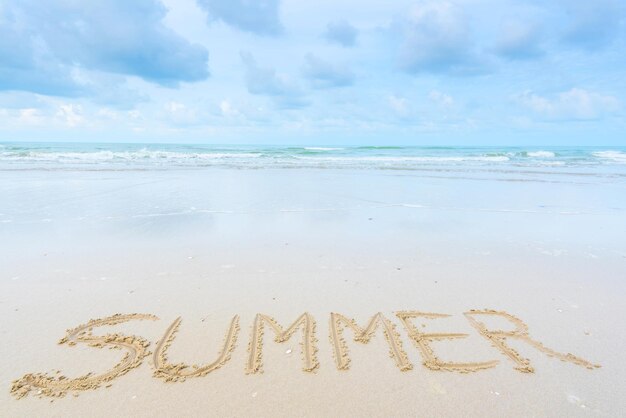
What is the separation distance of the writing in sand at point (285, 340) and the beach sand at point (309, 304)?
1.1 inches

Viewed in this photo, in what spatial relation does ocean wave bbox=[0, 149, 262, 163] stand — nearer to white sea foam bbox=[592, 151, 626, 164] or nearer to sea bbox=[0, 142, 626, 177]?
sea bbox=[0, 142, 626, 177]

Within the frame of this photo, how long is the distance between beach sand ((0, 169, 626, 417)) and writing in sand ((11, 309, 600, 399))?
0.03m

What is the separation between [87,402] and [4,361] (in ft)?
3.26

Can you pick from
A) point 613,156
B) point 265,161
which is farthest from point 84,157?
point 613,156

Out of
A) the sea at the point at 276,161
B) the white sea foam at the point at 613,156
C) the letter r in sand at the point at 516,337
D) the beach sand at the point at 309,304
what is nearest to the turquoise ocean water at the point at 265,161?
the sea at the point at 276,161

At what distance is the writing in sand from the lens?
2.60 m

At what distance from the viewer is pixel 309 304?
376cm

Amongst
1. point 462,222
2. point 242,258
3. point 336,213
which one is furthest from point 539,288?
point 336,213

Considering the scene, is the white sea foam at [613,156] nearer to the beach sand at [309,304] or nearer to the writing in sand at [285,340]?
the beach sand at [309,304]

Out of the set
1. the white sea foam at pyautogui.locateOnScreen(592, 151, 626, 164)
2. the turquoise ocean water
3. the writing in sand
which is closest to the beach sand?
the writing in sand

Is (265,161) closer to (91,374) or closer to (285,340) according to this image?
(285,340)

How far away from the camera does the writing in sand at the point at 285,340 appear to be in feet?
8.54

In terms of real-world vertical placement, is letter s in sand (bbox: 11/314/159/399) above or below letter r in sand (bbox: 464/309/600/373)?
above

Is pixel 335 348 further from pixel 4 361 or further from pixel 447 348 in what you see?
pixel 4 361
